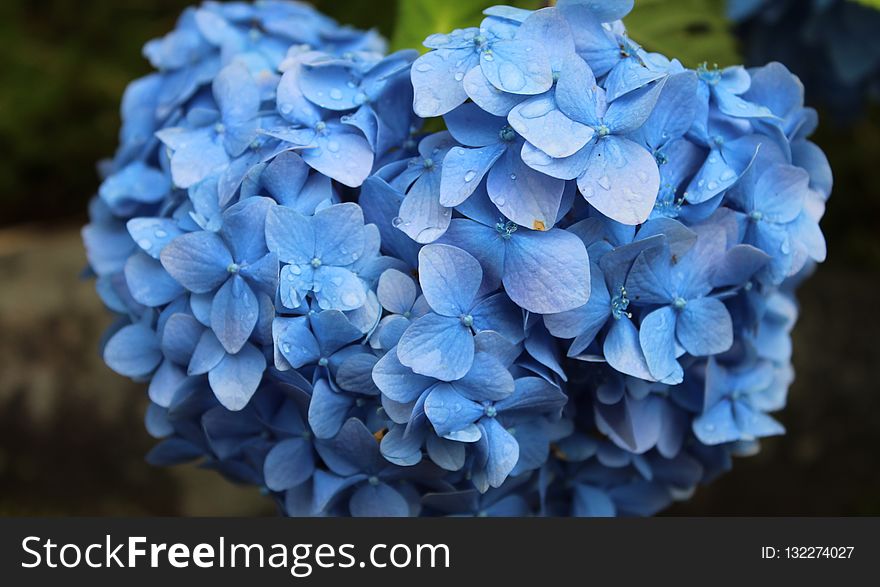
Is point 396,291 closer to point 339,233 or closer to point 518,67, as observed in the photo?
point 339,233

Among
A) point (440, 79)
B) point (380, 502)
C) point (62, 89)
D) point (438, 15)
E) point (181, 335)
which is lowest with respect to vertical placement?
point (380, 502)

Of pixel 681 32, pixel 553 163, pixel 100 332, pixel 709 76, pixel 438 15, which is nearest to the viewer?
pixel 553 163

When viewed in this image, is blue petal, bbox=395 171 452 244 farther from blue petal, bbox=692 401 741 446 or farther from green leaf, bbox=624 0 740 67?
green leaf, bbox=624 0 740 67

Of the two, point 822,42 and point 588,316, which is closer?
point 588,316

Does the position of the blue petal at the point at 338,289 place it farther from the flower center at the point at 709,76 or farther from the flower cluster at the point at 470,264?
the flower center at the point at 709,76

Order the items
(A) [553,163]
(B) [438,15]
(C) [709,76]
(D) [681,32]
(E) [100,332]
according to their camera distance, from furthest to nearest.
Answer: (E) [100,332], (D) [681,32], (B) [438,15], (C) [709,76], (A) [553,163]

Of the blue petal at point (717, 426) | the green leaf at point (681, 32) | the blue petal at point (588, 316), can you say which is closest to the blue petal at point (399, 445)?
the blue petal at point (588, 316)

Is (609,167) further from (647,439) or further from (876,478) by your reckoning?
(876,478)

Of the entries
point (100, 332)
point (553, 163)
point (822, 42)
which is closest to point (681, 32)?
point (822, 42)

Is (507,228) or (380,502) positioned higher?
(507,228)
